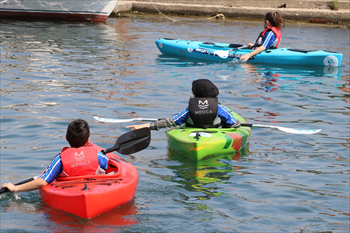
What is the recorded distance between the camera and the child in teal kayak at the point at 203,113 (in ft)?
19.9

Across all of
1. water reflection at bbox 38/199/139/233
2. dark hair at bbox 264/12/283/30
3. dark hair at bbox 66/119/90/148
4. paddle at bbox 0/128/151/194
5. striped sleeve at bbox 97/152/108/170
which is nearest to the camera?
water reflection at bbox 38/199/139/233

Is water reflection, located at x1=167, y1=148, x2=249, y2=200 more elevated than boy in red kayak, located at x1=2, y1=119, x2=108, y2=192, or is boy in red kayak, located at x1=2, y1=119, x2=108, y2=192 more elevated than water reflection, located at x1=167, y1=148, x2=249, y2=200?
boy in red kayak, located at x1=2, y1=119, x2=108, y2=192

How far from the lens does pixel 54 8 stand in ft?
64.8

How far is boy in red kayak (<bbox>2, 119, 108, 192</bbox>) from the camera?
434cm

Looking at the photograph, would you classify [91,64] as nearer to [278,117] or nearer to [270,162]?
[278,117]

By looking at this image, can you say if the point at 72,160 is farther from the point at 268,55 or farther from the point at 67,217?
the point at 268,55

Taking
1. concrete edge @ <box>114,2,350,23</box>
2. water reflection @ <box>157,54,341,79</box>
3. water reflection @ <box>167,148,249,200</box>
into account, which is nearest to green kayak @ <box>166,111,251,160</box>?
water reflection @ <box>167,148,249,200</box>

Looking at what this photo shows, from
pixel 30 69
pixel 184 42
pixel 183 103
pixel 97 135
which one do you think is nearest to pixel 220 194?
pixel 97 135

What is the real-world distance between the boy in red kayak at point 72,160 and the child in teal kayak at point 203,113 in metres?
1.59

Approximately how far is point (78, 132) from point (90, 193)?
59 cm

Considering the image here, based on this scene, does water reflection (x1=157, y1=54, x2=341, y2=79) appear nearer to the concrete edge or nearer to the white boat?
the white boat

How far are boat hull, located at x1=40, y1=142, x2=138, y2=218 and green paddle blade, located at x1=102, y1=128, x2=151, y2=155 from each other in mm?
495

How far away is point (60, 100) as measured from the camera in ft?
28.3

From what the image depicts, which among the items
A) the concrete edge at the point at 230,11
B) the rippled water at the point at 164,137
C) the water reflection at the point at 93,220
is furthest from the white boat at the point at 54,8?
the water reflection at the point at 93,220
